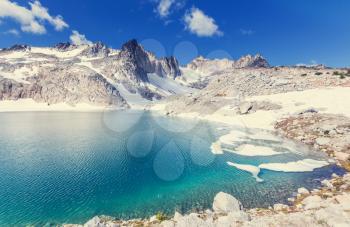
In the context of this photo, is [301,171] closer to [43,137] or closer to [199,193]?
[199,193]

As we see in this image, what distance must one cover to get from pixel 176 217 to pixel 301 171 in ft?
98.1

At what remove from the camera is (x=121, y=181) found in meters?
43.7

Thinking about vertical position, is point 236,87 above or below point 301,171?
above

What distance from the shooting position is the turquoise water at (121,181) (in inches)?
1309

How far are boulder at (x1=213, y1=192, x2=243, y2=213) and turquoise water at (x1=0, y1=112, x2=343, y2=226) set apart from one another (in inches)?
92.5

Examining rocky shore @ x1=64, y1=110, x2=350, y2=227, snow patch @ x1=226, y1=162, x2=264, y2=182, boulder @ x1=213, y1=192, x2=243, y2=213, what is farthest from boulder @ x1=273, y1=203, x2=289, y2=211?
snow patch @ x1=226, y1=162, x2=264, y2=182

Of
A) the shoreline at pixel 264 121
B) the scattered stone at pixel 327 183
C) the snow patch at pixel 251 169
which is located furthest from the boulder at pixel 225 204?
the scattered stone at pixel 327 183

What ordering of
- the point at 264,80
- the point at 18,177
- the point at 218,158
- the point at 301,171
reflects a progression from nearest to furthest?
1. the point at 18,177
2. the point at 301,171
3. the point at 218,158
4. the point at 264,80

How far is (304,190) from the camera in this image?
126 ft

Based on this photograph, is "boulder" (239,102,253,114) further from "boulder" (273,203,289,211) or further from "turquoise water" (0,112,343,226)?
"boulder" (273,203,289,211)

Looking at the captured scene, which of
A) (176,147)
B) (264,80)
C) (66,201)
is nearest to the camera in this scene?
(66,201)

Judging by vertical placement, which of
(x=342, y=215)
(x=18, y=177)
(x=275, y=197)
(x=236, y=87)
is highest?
(x=236, y=87)

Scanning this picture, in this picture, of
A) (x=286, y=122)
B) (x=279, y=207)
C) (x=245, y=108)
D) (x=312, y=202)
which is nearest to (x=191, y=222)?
(x=279, y=207)

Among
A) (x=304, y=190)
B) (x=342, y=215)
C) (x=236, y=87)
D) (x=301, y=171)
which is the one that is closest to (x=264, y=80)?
(x=236, y=87)
